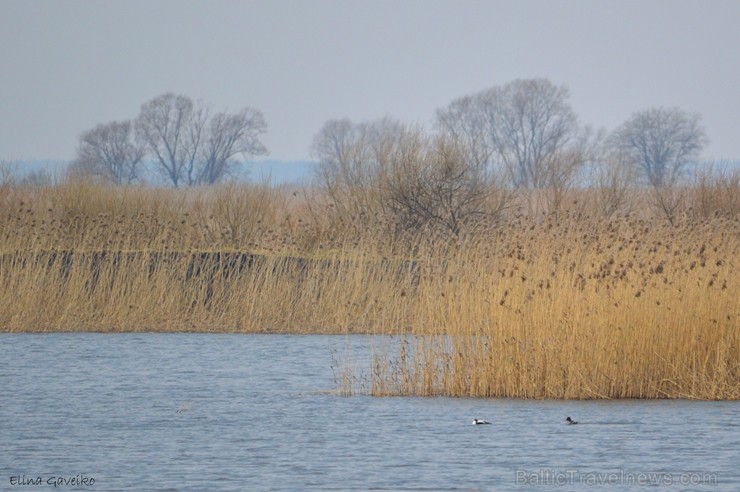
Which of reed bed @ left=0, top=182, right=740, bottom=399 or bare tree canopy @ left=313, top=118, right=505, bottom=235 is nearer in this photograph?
reed bed @ left=0, top=182, right=740, bottom=399

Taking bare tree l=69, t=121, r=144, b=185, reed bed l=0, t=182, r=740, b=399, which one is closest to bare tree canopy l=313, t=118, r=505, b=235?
reed bed l=0, t=182, r=740, b=399

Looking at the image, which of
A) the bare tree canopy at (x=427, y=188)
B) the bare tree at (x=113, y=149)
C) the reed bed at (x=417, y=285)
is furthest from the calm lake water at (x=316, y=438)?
the bare tree at (x=113, y=149)

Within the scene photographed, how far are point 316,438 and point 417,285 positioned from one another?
9.69 metres

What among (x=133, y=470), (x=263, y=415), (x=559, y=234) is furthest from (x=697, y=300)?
(x=133, y=470)

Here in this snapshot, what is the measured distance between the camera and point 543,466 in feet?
37.4

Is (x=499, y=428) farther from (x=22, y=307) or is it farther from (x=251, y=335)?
(x=22, y=307)

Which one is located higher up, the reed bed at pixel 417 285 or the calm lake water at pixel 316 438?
the reed bed at pixel 417 285

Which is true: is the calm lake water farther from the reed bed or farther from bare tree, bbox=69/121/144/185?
bare tree, bbox=69/121/144/185

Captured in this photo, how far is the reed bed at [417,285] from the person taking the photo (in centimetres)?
1443

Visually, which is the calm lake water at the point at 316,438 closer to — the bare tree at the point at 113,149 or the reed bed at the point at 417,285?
the reed bed at the point at 417,285

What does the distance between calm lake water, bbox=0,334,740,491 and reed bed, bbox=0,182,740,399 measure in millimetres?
474

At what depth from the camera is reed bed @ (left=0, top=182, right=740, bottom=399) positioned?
47.3ft

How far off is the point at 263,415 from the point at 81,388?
3.10 m

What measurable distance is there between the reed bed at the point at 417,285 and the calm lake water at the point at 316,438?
0.47 m
